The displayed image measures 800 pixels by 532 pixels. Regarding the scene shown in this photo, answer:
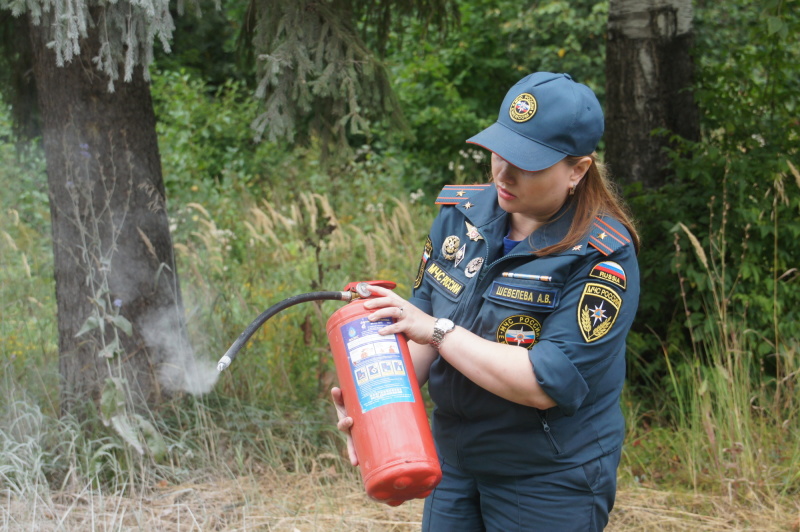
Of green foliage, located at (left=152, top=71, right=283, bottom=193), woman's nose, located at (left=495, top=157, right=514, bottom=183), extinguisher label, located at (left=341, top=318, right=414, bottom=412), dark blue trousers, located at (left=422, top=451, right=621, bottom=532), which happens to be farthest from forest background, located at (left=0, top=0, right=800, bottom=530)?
green foliage, located at (left=152, top=71, right=283, bottom=193)

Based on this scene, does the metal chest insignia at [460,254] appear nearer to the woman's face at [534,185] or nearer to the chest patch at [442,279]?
the chest patch at [442,279]

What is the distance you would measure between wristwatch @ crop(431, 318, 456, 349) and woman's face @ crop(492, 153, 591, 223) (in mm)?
312

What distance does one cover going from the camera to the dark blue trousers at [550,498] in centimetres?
192

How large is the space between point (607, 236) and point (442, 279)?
437mm

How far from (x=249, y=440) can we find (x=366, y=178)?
4801 millimetres

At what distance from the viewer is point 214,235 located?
4625 millimetres

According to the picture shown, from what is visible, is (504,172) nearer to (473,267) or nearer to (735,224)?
(473,267)

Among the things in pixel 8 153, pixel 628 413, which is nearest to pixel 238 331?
pixel 628 413

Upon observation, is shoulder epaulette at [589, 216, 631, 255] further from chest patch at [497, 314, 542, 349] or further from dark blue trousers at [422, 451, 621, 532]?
dark blue trousers at [422, 451, 621, 532]

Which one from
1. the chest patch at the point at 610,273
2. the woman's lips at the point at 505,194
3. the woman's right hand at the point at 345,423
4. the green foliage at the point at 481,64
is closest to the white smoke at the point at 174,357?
the woman's right hand at the point at 345,423

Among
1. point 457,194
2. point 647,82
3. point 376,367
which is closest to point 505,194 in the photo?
point 457,194

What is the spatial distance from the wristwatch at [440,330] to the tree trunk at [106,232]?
218cm

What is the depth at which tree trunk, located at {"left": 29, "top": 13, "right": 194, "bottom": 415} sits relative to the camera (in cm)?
362

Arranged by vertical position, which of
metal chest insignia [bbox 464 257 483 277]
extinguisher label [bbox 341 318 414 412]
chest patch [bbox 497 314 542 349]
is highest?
metal chest insignia [bbox 464 257 483 277]
